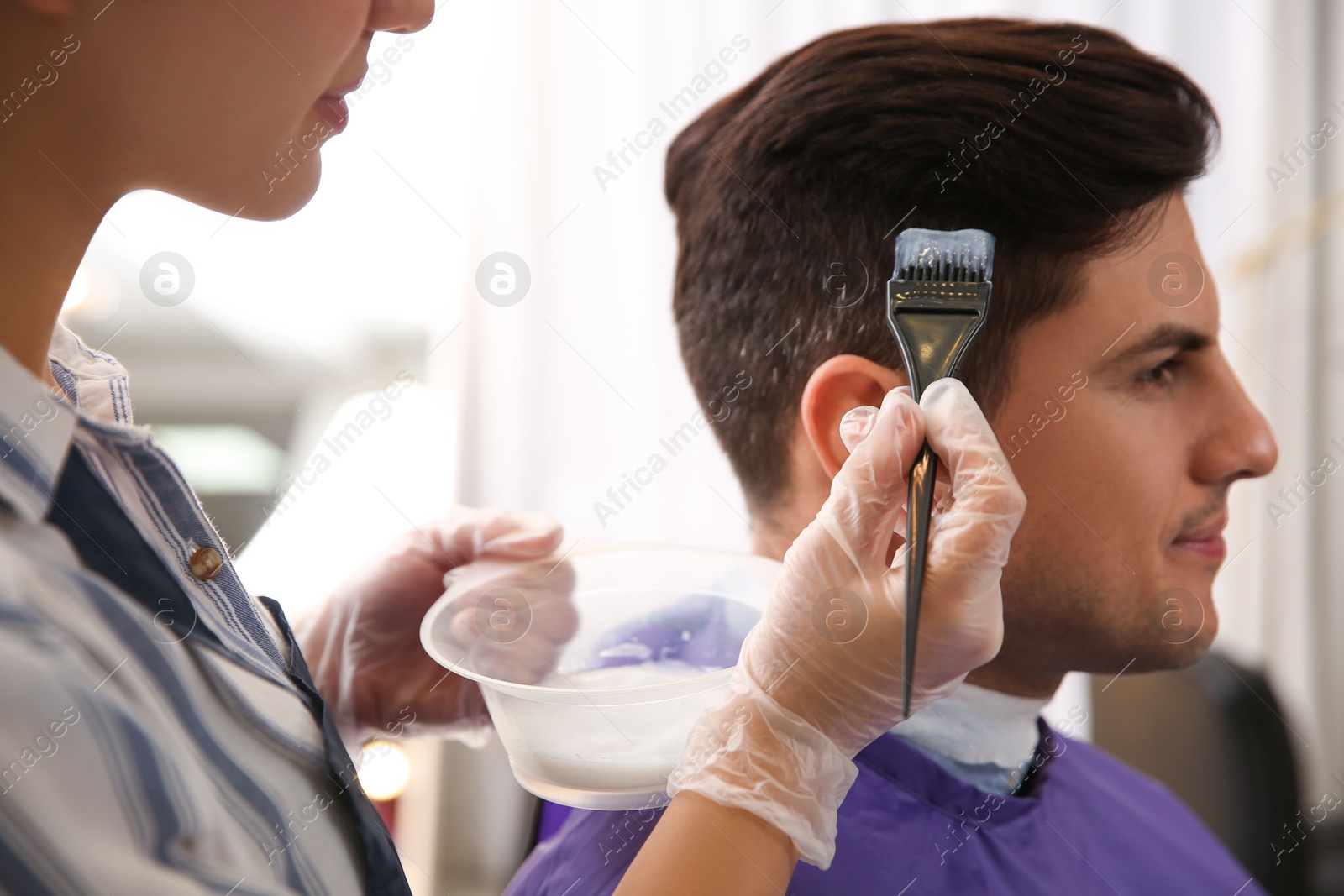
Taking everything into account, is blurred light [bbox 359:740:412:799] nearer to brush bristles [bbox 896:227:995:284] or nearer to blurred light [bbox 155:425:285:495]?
blurred light [bbox 155:425:285:495]

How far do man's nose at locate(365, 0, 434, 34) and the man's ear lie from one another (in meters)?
0.50

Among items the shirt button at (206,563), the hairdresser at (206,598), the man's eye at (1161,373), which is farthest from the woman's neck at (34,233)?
the man's eye at (1161,373)

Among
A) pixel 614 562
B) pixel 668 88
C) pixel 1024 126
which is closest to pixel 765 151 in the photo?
pixel 1024 126

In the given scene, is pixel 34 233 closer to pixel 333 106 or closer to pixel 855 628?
pixel 333 106

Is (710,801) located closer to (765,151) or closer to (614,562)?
(614,562)

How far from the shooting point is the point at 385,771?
1.67m

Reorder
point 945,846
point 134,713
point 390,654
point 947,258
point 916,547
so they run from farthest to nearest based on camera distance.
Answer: point 390,654 < point 945,846 < point 947,258 < point 916,547 < point 134,713

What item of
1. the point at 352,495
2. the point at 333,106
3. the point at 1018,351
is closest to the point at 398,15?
the point at 333,106

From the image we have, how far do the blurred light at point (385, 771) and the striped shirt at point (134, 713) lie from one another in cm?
106

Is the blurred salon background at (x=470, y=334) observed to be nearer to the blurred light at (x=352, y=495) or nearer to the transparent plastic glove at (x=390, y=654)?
the blurred light at (x=352, y=495)

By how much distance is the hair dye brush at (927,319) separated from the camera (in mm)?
624

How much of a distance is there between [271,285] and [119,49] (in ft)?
3.70

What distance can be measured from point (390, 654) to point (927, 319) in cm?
76

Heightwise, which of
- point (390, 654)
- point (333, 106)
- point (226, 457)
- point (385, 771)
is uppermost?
point (333, 106)
